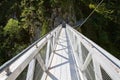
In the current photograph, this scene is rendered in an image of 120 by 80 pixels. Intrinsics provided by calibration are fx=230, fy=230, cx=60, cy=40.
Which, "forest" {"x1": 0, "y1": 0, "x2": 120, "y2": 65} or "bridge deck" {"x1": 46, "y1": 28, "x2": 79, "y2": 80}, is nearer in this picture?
"bridge deck" {"x1": 46, "y1": 28, "x2": 79, "y2": 80}

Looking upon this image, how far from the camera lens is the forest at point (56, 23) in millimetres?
14935

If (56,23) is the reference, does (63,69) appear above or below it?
above

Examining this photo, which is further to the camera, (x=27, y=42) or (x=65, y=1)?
(x=27, y=42)

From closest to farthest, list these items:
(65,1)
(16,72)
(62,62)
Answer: (16,72) < (62,62) < (65,1)

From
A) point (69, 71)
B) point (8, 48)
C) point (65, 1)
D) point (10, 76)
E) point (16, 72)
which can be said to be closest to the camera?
point (10, 76)

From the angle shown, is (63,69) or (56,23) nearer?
(63,69)

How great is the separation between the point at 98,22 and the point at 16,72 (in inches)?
→ 592

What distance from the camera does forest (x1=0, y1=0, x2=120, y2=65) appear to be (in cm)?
1494

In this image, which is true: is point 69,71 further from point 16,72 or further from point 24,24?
point 24,24

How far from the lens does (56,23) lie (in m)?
15.6

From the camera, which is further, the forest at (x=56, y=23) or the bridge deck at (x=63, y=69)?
the forest at (x=56, y=23)

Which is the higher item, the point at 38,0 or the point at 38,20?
the point at 38,0


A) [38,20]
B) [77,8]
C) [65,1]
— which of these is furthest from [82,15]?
[38,20]

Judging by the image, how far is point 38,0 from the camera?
15320 mm
